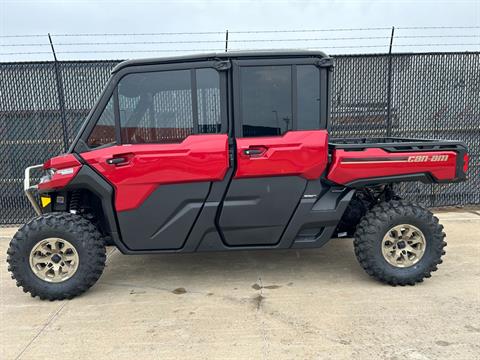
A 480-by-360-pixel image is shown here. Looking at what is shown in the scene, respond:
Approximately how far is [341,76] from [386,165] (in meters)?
3.05

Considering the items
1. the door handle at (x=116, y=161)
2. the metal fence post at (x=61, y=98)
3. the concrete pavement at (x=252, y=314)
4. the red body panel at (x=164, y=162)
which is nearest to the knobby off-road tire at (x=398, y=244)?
the concrete pavement at (x=252, y=314)

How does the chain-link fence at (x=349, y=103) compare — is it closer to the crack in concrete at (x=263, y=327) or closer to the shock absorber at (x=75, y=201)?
the shock absorber at (x=75, y=201)

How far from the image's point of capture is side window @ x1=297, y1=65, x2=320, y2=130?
344cm

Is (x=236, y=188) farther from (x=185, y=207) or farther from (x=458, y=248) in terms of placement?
(x=458, y=248)

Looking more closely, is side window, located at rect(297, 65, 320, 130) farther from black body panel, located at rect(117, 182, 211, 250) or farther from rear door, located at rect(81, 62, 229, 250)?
black body panel, located at rect(117, 182, 211, 250)

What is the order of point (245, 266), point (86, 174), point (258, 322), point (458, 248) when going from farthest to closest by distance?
point (458, 248), point (245, 266), point (86, 174), point (258, 322)

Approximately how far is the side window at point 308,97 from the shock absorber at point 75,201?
7.28 feet

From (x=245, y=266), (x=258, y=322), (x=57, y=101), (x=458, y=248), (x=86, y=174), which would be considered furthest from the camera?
(x=57, y=101)

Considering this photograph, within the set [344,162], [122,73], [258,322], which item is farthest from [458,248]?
[122,73]

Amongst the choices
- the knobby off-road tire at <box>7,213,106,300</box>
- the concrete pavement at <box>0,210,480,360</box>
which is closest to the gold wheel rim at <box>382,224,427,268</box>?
the concrete pavement at <box>0,210,480,360</box>

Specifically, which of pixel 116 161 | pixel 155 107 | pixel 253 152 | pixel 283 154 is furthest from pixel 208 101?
pixel 116 161

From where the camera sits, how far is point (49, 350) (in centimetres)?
274

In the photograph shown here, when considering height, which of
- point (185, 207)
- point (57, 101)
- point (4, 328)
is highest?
point (57, 101)

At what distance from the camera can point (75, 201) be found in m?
3.74
